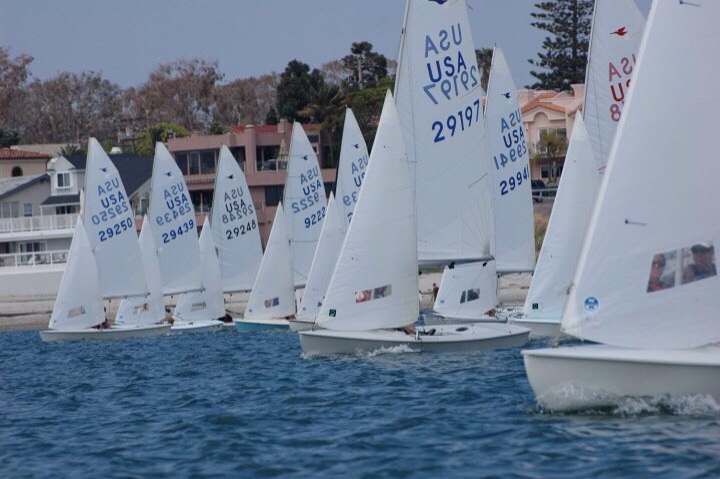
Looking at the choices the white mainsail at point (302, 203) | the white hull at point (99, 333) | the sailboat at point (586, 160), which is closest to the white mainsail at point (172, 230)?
the white mainsail at point (302, 203)

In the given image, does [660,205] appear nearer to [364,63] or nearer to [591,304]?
[591,304]

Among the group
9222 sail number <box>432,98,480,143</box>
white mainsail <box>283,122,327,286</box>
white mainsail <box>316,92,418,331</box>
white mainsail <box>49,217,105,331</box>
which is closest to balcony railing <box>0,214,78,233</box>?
white mainsail <box>283,122,327,286</box>

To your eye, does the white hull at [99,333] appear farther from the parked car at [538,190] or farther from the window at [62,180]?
the parked car at [538,190]

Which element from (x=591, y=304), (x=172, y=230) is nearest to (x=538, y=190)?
(x=172, y=230)

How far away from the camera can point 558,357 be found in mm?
13695

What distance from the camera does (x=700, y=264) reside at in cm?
1431

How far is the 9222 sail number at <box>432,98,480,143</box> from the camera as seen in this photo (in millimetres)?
24141

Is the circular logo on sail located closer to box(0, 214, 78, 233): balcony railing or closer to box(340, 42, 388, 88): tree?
box(0, 214, 78, 233): balcony railing

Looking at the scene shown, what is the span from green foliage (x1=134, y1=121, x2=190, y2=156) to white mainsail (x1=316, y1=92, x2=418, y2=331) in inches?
2163

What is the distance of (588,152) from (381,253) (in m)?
4.97

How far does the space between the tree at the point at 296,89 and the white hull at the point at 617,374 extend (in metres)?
58.9

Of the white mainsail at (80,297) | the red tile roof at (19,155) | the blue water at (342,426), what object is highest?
the red tile roof at (19,155)

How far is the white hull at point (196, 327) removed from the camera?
119ft

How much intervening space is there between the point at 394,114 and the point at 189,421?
24.8 ft
